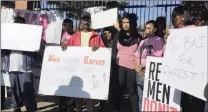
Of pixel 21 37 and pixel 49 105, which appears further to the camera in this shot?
pixel 49 105

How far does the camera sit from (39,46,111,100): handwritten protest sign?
21.5 ft

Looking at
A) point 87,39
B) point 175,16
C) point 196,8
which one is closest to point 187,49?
point 175,16

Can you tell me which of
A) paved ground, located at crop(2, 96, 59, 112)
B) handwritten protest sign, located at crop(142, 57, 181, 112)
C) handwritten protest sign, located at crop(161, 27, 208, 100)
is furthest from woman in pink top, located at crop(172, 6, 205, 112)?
paved ground, located at crop(2, 96, 59, 112)

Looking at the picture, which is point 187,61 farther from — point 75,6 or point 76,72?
point 75,6

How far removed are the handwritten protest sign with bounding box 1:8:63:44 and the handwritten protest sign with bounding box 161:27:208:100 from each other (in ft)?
11.3

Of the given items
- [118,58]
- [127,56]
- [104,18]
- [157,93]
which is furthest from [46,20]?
[157,93]

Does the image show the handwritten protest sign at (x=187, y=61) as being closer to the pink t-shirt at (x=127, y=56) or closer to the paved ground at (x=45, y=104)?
the pink t-shirt at (x=127, y=56)

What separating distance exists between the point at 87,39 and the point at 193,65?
2.58 meters

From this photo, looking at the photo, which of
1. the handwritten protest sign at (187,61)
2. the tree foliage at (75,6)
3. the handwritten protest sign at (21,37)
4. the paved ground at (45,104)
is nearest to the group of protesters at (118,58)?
the handwritten protest sign at (21,37)

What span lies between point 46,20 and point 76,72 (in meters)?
1.94

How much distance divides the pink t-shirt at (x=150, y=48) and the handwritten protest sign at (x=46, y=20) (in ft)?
7.69

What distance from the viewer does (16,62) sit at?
6.93 metres

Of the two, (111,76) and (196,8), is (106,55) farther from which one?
(196,8)

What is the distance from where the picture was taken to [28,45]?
22.7 ft
